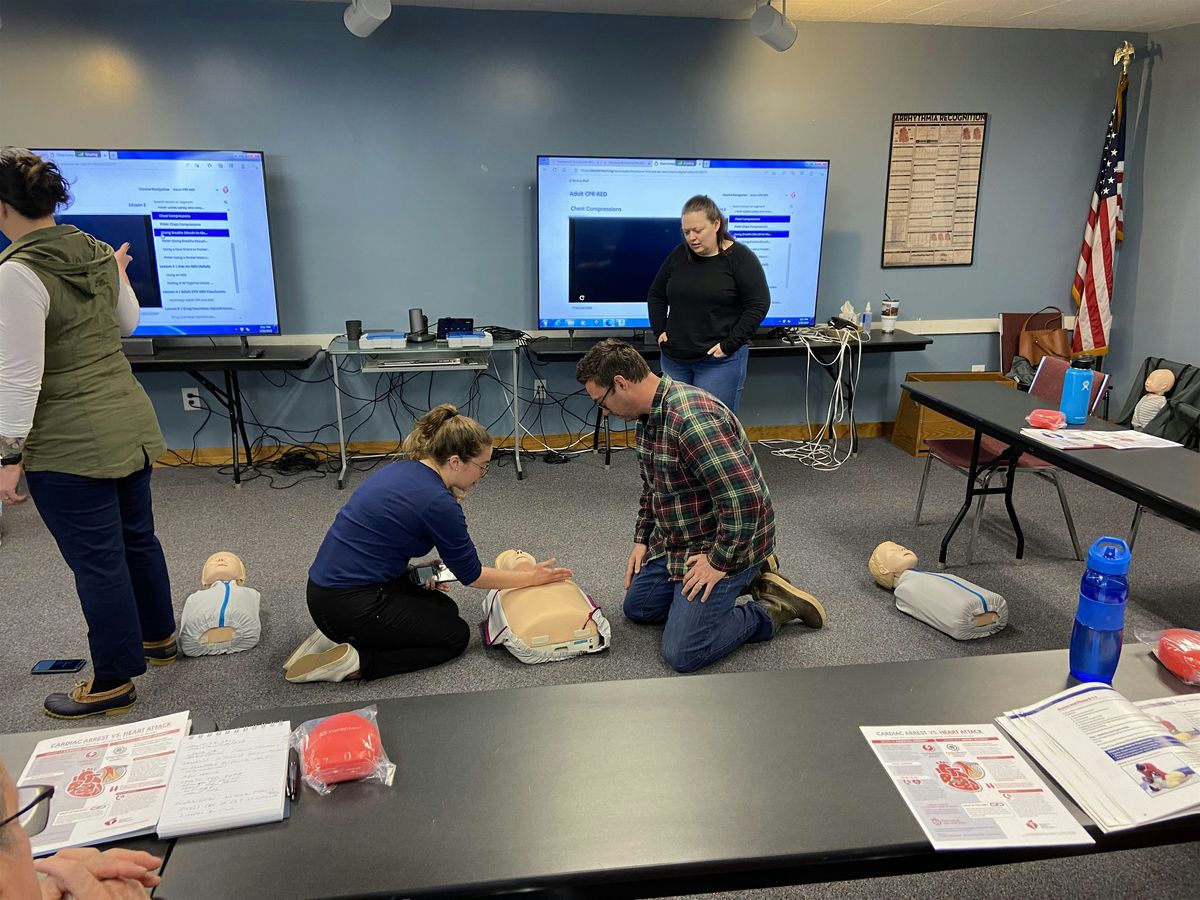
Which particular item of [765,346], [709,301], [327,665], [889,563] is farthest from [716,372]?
[327,665]

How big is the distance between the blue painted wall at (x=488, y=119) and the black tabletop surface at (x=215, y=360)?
1.22 feet

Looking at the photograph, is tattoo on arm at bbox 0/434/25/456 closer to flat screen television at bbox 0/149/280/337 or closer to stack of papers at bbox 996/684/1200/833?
stack of papers at bbox 996/684/1200/833

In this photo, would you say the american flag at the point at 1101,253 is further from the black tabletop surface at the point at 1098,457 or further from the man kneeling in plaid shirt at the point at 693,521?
the man kneeling in plaid shirt at the point at 693,521

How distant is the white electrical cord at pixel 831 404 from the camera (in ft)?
14.9

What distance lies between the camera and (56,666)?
97.3 inches

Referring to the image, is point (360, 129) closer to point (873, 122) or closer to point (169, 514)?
point (169, 514)

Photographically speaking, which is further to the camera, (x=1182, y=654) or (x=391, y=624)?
(x=391, y=624)

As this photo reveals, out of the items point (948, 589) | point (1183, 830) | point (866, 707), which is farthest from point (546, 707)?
point (948, 589)

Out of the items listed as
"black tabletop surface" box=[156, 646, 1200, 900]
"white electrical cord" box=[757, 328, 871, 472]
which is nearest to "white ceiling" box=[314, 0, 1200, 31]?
"white electrical cord" box=[757, 328, 871, 472]

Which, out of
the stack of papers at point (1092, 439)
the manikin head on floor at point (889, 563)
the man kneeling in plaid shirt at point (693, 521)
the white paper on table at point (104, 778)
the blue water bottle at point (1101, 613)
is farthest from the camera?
the manikin head on floor at point (889, 563)

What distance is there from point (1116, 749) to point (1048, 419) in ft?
6.22

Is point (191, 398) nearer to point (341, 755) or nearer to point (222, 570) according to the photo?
point (222, 570)

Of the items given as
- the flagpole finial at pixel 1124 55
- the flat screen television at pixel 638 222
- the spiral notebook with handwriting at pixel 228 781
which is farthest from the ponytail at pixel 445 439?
the flagpole finial at pixel 1124 55

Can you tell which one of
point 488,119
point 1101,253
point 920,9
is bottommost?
point 1101,253
